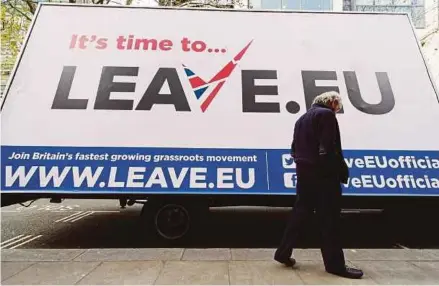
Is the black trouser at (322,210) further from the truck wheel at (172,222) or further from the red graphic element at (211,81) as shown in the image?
the red graphic element at (211,81)

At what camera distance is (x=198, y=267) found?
13.6ft

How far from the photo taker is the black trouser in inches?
155

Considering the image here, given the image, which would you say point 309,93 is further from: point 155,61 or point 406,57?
point 155,61

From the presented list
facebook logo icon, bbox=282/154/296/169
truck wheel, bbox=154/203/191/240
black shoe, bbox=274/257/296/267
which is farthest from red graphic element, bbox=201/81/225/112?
black shoe, bbox=274/257/296/267

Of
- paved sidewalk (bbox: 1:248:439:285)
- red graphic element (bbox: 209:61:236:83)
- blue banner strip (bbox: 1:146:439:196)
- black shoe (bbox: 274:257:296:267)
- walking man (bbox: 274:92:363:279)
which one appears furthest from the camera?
red graphic element (bbox: 209:61:236:83)

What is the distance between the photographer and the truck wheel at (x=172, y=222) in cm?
531

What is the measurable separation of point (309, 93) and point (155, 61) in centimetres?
251

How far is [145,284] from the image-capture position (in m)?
3.66

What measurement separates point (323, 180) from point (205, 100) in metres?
2.32

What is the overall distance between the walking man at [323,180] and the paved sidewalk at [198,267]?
0.22m

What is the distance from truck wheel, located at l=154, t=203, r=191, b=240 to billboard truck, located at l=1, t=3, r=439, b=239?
2 centimetres

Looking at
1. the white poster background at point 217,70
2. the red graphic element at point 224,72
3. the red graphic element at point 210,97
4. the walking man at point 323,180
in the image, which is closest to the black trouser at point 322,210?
the walking man at point 323,180

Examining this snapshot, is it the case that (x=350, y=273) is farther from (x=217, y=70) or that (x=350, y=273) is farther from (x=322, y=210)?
(x=217, y=70)

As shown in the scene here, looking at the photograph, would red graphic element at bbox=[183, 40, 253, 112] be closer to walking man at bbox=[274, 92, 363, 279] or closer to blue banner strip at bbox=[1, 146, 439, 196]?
blue banner strip at bbox=[1, 146, 439, 196]
